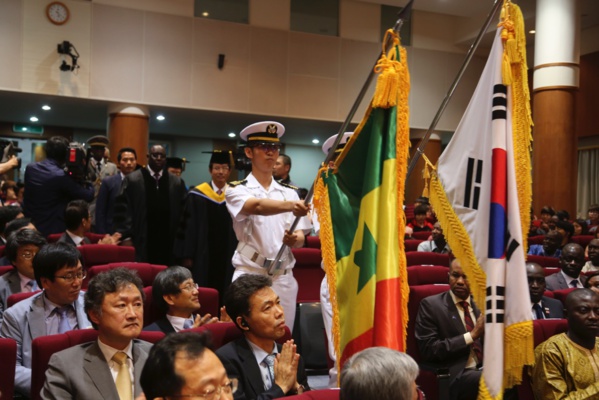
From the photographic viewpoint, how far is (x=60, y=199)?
561cm

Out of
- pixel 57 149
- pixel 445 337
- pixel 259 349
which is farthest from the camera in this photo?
pixel 57 149

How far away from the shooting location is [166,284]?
3561 mm

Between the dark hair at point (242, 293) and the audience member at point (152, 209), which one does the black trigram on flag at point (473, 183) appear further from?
the audience member at point (152, 209)

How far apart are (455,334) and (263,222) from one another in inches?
45.6

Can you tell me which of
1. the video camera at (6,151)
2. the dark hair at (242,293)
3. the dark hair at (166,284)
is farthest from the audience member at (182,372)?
the video camera at (6,151)

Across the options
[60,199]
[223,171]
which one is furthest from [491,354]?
[60,199]

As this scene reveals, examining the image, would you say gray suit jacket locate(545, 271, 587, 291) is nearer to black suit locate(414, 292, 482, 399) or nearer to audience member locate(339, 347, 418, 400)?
black suit locate(414, 292, 482, 399)

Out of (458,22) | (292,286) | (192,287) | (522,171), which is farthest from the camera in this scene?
(458,22)

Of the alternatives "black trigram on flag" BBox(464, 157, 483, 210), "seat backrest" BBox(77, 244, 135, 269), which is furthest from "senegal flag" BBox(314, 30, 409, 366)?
"seat backrest" BBox(77, 244, 135, 269)

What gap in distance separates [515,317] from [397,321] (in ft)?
1.81

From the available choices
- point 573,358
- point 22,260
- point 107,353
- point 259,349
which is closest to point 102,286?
point 107,353

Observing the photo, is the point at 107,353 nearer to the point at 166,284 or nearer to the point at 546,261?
the point at 166,284

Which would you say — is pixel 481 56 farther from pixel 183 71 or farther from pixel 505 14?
pixel 505 14

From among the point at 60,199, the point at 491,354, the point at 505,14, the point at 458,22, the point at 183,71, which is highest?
the point at 458,22
